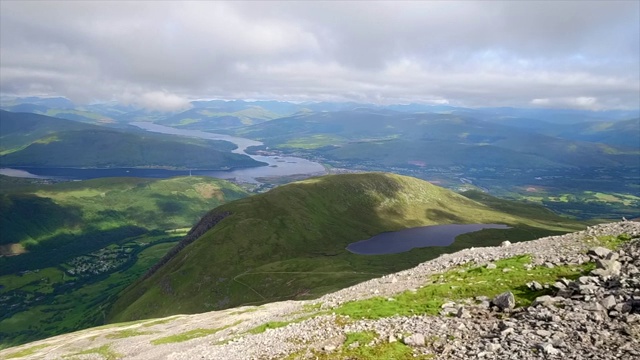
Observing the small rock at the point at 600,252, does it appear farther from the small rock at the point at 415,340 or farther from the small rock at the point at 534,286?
the small rock at the point at 415,340

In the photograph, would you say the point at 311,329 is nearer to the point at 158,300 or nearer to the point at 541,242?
the point at 541,242

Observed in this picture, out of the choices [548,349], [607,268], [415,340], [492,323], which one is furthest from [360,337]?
[607,268]

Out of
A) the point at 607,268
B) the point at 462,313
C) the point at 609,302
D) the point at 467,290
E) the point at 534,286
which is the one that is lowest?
the point at 467,290

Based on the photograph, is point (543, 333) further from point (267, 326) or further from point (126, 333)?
point (126, 333)

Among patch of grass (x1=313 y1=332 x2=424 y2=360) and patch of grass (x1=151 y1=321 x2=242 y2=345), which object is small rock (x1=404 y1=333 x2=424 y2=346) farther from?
patch of grass (x1=151 y1=321 x2=242 y2=345)

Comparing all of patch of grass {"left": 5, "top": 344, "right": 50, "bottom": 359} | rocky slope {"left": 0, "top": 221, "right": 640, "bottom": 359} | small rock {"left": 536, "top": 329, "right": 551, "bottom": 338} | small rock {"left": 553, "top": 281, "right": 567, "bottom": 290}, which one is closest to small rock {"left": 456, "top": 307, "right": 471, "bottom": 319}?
rocky slope {"left": 0, "top": 221, "right": 640, "bottom": 359}

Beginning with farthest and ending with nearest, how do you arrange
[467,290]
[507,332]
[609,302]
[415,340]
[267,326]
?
[267,326]
[467,290]
[415,340]
[609,302]
[507,332]

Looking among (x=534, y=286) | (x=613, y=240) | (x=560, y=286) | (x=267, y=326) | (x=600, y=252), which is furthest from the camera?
(x=613, y=240)
